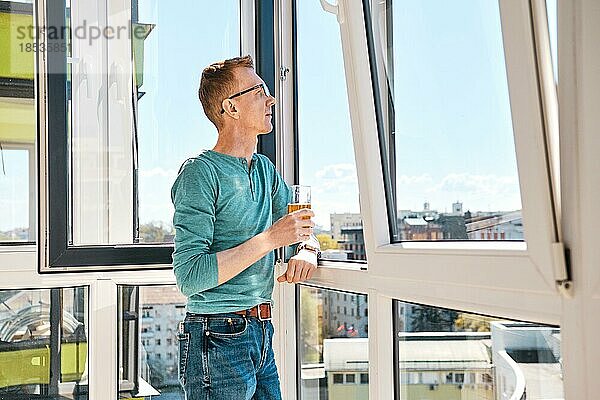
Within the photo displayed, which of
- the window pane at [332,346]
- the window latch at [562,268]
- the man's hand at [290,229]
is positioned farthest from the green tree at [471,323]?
the man's hand at [290,229]

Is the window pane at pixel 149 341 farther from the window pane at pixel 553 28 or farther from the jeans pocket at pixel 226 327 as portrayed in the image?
the window pane at pixel 553 28

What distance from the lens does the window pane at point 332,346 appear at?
8.27ft

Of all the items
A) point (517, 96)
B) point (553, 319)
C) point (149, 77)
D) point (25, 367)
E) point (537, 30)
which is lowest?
point (25, 367)

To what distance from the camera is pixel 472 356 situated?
6.50 feet

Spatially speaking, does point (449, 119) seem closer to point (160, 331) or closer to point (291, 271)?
point (291, 271)

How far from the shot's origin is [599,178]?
4.82ft

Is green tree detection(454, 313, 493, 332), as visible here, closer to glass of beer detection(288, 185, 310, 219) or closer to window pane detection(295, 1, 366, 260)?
window pane detection(295, 1, 366, 260)

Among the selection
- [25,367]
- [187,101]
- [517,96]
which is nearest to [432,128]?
[517,96]

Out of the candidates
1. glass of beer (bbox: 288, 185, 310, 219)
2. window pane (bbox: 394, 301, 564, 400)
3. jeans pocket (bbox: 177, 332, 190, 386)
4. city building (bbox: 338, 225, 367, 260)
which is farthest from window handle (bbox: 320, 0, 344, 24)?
jeans pocket (bbox: 177, 332, 190, 386)

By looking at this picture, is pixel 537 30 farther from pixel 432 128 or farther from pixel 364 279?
pixel 364 279

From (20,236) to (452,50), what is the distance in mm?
1839

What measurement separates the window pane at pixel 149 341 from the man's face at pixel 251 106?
821 mm

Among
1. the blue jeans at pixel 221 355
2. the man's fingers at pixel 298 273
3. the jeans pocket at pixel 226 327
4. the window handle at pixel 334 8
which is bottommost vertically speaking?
the blue jeans at pixel 221 355

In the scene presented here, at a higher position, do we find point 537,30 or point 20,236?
point 537,30
